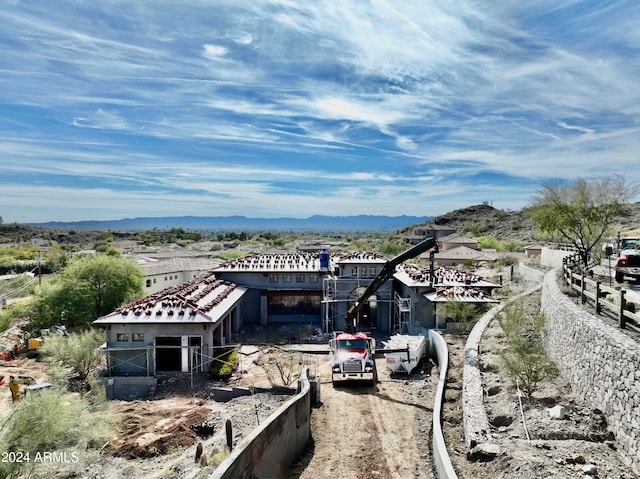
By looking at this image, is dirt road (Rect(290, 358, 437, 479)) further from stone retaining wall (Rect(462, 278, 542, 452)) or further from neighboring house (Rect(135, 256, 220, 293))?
neighboring house (Rect(135, 256, 220, 293))

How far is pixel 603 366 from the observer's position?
12.2 m

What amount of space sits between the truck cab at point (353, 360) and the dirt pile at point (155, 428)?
21.7 feet

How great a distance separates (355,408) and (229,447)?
6960 mm

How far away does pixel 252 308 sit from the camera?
37.6m

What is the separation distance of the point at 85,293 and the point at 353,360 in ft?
91.0

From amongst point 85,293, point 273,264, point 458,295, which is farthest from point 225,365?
point 85,293

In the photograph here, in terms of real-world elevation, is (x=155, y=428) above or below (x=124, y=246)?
below

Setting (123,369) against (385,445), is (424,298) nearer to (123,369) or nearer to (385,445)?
(385,445)

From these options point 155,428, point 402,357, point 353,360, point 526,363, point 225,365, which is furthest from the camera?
point 225,365

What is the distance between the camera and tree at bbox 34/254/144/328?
38438 mm

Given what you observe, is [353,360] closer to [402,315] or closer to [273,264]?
[402,315]

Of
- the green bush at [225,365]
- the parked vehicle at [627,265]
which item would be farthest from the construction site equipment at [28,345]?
the parked vehicle at [627,265]

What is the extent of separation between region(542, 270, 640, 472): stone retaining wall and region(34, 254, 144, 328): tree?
116 ft

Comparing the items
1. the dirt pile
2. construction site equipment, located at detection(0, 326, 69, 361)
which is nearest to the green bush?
the dirt pile
